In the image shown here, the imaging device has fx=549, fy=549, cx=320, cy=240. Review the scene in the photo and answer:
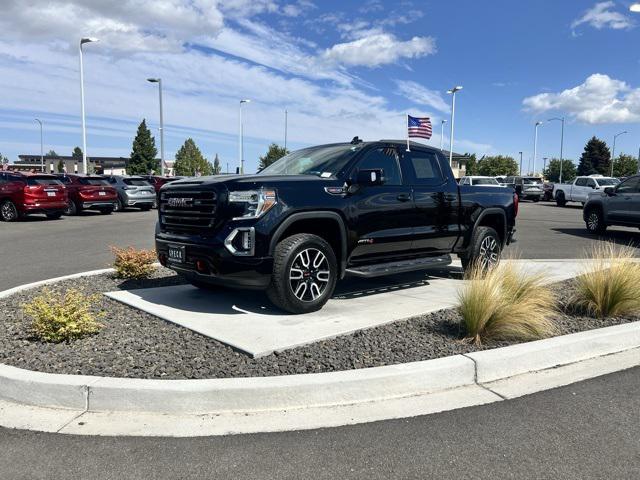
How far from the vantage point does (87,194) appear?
837 inches

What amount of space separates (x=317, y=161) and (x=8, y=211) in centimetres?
1573

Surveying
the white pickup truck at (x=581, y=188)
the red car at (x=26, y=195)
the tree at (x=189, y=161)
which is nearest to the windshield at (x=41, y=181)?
the red car at (x=26, y=195)

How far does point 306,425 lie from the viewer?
3.48 meters

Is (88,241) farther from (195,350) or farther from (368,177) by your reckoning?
(195,350)

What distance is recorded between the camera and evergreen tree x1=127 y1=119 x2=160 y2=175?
254ft

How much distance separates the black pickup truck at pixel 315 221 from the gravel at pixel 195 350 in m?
0.82

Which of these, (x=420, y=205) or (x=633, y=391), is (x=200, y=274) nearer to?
(x=420, y=205)

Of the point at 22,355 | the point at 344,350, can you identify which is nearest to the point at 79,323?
the point at 22,355

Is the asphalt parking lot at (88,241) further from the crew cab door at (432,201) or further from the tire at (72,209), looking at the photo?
the crew cab door at (432,201)

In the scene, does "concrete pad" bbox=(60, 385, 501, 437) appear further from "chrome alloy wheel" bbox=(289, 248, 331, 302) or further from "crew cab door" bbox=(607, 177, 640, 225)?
"crew cab door" bbox=(607, 177, 640, 225)

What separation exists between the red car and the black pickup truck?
45.9 ft

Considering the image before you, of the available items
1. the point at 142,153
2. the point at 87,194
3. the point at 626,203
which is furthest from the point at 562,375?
the point at 142,153

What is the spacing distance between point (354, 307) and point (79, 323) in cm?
275

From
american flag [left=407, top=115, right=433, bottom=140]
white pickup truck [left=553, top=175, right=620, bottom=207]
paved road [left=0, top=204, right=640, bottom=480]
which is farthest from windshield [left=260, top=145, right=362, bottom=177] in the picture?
white pickup truck [left=553, top=175, right=620, bottom=207]
